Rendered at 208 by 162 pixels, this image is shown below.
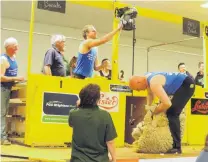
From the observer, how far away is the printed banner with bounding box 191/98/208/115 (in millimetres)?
5191

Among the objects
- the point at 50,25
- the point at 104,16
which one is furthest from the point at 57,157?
the point at 50,25

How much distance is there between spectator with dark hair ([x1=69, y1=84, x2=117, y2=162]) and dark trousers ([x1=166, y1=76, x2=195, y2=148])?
139 cm

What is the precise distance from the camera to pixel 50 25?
10.3 meters

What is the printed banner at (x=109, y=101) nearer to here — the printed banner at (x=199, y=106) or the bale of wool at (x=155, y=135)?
the bale of wool at (x=155, y=135)

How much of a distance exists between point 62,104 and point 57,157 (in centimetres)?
100

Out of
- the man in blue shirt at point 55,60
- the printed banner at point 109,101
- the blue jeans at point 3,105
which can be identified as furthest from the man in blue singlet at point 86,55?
the blue jeans at point 3,105

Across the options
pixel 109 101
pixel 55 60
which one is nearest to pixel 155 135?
pixel 109 101

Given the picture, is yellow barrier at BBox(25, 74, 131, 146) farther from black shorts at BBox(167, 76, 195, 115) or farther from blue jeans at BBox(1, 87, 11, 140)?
black shorts at BBox(167, 76, 195, 115)

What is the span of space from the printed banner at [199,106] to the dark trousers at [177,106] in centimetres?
128

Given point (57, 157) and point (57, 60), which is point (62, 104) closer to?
point (57, 60)

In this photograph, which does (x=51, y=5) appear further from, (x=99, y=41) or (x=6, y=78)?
(x=6, y=78)

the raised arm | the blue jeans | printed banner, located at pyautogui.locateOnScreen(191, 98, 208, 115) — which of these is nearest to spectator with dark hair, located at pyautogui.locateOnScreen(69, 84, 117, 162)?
the raised arm

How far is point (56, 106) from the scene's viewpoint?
4102 millimetres

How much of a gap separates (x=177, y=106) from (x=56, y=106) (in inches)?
53.4
